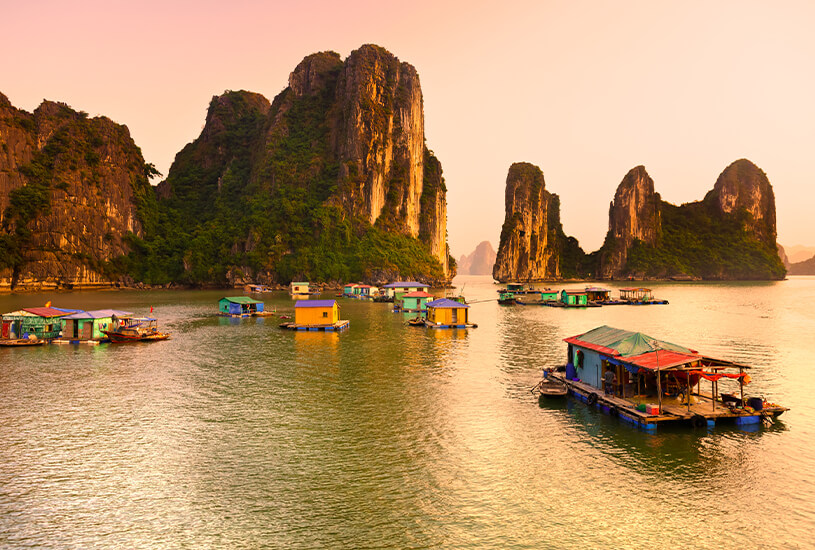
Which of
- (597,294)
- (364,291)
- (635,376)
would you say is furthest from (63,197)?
(635,376)

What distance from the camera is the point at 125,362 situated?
1489 inches

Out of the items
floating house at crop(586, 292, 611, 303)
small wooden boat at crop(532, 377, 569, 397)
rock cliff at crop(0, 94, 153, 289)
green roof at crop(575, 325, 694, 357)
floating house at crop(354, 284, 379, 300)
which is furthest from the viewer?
rock cliff at crop(0, 94, 153, 289)

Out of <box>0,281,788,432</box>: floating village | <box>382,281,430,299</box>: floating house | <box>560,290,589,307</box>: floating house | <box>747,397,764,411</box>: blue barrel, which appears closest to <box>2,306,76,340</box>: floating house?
<box>0,281,788,432</box>: floating village

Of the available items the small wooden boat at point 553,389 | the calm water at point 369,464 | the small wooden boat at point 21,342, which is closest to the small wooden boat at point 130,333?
the small wooden boat at point 21,342

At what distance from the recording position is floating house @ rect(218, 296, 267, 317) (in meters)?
73.6

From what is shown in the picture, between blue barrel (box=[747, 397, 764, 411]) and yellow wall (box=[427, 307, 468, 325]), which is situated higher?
yellow wall (box=[427, 307, 468, 325])

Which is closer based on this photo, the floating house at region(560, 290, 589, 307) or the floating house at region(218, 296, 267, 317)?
the floating house at region(218, 296, 267, 317)

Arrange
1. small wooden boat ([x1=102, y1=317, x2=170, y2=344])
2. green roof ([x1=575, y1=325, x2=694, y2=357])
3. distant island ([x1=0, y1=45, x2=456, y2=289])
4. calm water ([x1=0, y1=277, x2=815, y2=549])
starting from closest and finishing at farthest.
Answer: calm water ([x1=0, y1=277, x2=815, y2=549])
green roof ([x1=575, y1=325, x2=694, y2=357])
small wooden boat ([x1=102, y1=317, x2=170, y2=344])
distant island ([x1=0, y1=45, x2=456, y2=289])

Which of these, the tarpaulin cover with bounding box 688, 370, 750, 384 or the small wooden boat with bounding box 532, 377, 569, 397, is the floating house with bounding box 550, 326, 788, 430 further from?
the small wooden boat with bounding box 532, 377, 569, 397

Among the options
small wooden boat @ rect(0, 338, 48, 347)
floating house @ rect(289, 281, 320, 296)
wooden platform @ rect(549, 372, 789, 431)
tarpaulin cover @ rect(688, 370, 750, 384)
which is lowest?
wooden platform @ rect(549, 372, 789, 431)

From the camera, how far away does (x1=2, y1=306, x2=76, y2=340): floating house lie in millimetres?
45812

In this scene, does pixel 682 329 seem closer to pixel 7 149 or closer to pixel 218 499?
pixel 218 499

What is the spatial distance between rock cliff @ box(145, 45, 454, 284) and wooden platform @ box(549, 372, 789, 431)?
4912 inches

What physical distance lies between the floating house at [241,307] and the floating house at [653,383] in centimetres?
5636
